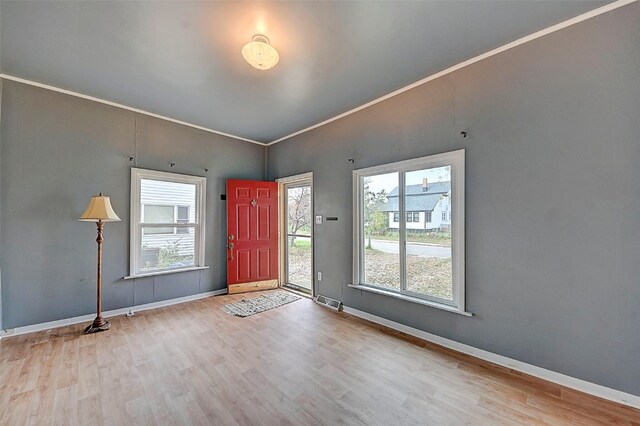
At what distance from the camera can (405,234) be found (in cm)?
316

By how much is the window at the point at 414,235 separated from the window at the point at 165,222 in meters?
2.73

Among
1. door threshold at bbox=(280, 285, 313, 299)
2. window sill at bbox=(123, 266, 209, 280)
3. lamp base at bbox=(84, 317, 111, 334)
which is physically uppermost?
window sill at bbox=(123, 266, 209, 280)

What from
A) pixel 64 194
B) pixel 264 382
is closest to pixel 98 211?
pixel 64 194

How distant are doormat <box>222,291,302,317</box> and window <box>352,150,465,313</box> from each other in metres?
1.32

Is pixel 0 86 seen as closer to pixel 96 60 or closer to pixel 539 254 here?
pixel 96 60

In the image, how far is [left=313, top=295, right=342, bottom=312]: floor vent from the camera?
3.80m

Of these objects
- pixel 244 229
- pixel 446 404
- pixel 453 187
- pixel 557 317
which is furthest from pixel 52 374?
pixel 557 317

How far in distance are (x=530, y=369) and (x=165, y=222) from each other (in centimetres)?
479

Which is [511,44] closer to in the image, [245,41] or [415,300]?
[245,41]

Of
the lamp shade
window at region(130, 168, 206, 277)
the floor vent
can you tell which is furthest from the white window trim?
the floor vent

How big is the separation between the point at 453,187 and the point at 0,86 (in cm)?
506

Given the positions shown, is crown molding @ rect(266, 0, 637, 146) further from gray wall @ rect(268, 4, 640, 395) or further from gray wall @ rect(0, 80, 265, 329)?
gray wall @ rect(0, 80, 265, 329)

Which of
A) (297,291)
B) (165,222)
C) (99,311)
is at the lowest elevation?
(297,291)

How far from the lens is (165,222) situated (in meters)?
4.03
